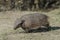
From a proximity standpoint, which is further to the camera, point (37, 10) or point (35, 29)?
point (37, 10)

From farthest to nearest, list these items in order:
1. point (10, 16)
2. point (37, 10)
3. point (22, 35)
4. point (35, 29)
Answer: point (37, 10), point (10, 16), point (35, 29), point (22, 35)

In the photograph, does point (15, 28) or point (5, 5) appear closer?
point (15, 28)

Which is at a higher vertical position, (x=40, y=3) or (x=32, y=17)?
(x=32, y=17)

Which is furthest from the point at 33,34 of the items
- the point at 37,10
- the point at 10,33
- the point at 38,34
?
the point at 37,10

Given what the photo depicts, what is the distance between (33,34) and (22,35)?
321 mm

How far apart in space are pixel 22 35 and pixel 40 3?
5.44 m

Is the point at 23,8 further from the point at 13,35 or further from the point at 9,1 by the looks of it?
the point at 13,35

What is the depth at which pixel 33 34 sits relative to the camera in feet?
24.1

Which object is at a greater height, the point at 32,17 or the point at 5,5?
Answer: the point at 32,17

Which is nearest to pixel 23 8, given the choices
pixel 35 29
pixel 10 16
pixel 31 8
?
pixel 31 8

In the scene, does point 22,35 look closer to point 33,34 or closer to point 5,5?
point 33,34

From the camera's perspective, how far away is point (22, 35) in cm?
724

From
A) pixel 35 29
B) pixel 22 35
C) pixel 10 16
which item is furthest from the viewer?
pixel 10 16

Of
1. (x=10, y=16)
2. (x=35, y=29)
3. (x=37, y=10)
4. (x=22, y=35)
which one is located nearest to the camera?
(x=22, y=35)
